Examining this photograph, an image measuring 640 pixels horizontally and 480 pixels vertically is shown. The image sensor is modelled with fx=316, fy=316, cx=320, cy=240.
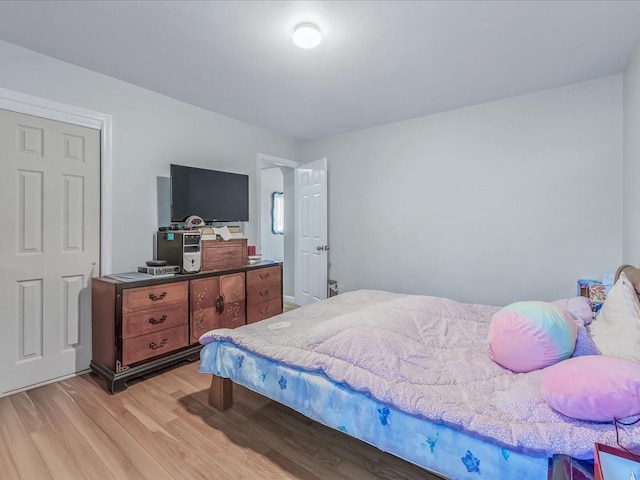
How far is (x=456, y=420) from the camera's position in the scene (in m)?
1.15

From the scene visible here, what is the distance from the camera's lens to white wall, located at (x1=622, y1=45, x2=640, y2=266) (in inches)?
86.4

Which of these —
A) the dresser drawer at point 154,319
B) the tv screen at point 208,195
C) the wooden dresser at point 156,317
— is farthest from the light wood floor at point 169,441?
the tv screen at point 208,195

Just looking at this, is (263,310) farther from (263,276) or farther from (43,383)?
(43,383)

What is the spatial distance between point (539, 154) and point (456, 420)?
280cm

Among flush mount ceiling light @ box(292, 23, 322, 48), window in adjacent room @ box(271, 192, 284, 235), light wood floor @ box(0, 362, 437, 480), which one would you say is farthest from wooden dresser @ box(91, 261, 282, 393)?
window in adjacent room @ box(271, 192, 284, 235)

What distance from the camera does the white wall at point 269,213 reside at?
596cm

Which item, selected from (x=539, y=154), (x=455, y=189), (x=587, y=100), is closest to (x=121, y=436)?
(x=455, y=189)

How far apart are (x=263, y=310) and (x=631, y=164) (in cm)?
342

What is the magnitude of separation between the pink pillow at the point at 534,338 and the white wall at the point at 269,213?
473 cm

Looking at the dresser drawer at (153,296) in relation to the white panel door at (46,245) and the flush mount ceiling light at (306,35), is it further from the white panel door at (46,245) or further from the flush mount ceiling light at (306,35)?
the flush mount ceiling light at (306,35)

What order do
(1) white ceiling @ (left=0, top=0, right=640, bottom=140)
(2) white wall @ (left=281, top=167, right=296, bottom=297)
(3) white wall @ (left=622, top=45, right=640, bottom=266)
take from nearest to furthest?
(1) white ceiling @ (left=0, top=0, right=640, bottom=140) < (3) white wall @ (left=622, top=45, right=640, bottom=266) < (2) white wall @ (left=281, top=167, right=296, bottom=297)

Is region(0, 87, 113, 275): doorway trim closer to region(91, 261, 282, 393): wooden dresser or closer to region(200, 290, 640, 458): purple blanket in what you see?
region(91, 261, 282, 393): wooden dresser

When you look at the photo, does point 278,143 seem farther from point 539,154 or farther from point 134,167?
A: point 539,154

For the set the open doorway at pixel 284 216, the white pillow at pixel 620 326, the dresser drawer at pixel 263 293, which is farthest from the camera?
the open doorway at pixel 284 216
